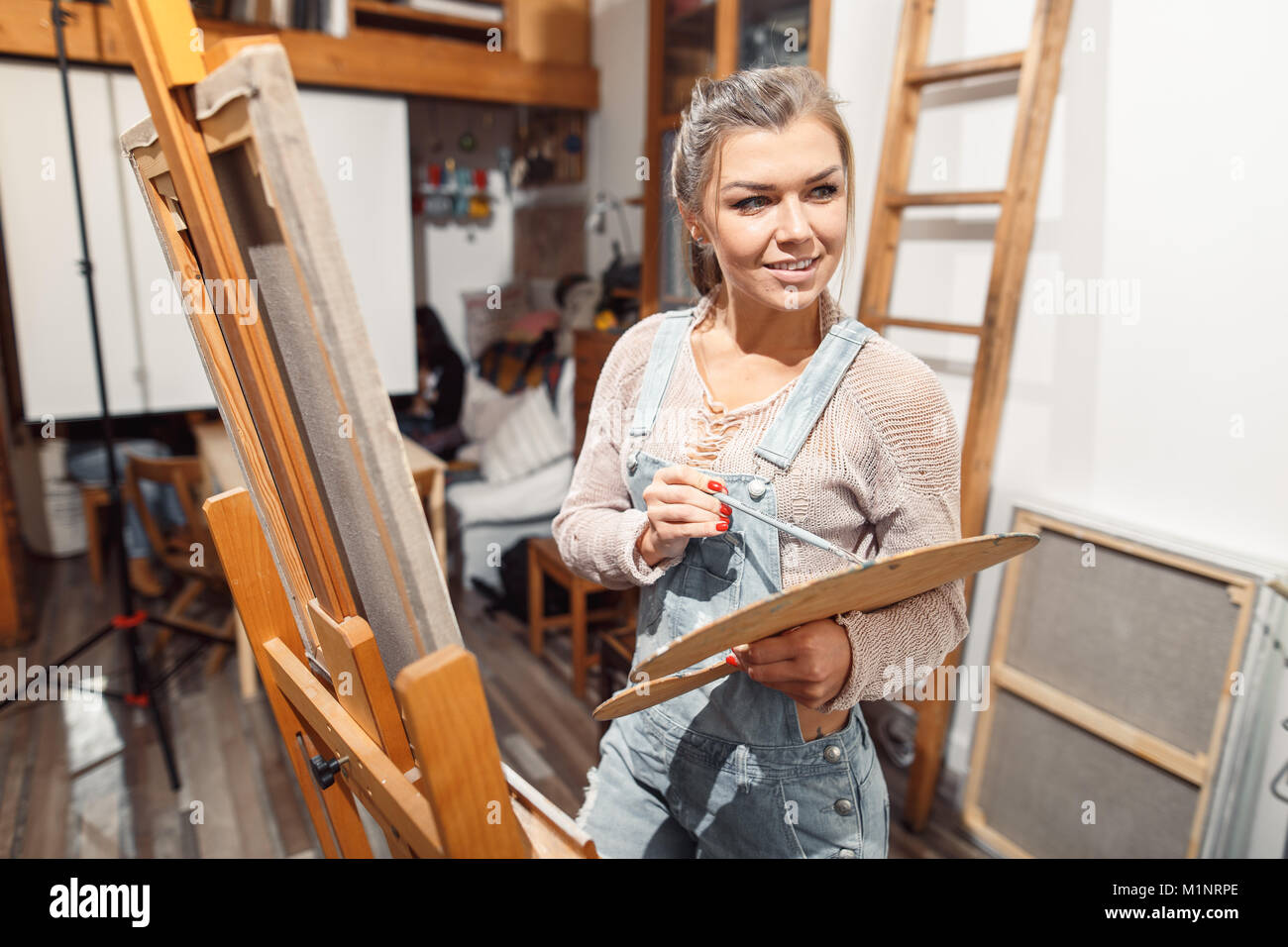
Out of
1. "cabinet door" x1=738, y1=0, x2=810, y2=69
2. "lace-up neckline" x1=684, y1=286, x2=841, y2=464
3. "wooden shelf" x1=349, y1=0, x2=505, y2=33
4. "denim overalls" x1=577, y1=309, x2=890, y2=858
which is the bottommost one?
"denim overalls" x1=577, y1=309, x2=890, y2=858

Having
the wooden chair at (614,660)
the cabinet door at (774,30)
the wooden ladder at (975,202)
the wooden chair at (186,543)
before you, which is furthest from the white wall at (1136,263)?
the wooden chair at (186,543)

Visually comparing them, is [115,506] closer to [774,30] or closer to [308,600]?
[308,600]

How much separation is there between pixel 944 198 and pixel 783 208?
1384mm

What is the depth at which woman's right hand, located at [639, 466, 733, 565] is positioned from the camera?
85cm

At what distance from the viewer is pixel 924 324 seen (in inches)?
84.3

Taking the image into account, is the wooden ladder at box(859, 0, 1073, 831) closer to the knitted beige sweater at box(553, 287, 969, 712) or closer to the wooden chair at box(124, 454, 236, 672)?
the knitted beige sweater at box(553, 287, 969, 712)

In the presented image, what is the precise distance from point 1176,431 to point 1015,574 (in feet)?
1.69

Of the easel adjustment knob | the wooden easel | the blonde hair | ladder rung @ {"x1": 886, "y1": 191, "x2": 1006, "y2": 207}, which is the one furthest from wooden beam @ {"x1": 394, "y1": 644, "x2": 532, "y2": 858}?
ladder rung @ {"x1": 886, "y1": 191, "x2": 1006, "y2": 207}

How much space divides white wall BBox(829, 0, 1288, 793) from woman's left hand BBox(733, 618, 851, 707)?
1383 millimetres

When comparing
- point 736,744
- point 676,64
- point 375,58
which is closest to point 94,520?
point 375,58

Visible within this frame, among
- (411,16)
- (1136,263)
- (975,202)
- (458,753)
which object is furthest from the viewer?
(411,16)

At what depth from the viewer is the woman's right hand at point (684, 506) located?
85 cm
